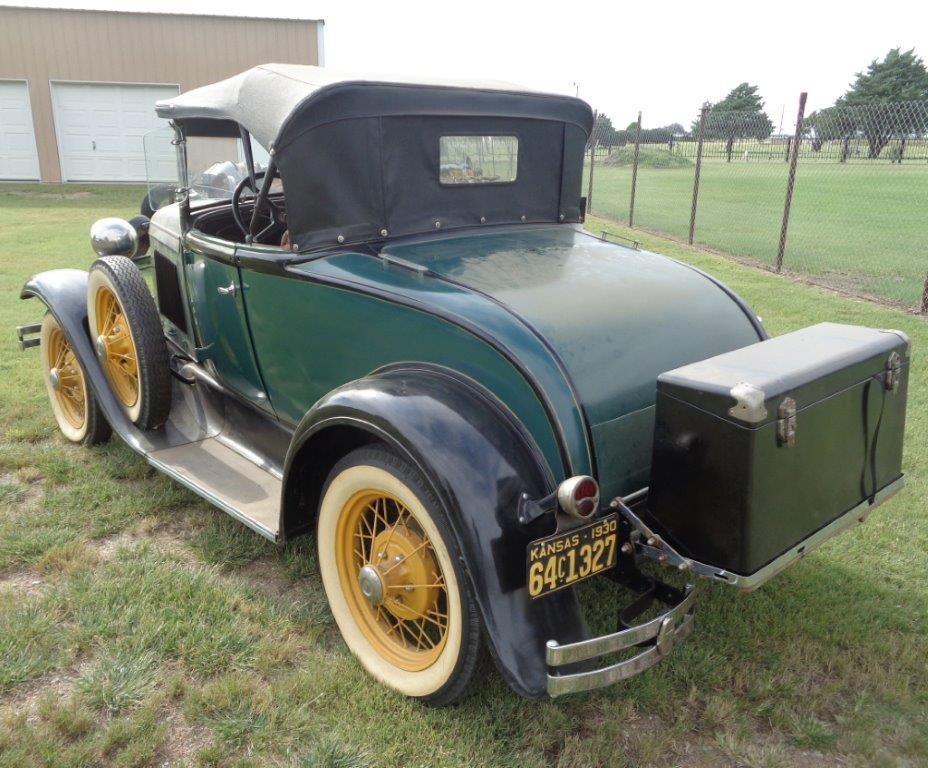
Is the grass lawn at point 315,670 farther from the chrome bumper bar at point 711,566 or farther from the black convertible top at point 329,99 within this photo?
the black convertible top at point 329,99

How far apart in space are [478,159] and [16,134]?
18.8 metres

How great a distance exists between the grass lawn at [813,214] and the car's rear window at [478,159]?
5.34m

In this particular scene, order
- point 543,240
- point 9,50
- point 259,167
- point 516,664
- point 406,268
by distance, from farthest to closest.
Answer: point 9,50 → point 259,167 → point 543,240 → point 406,268 → point 516,664

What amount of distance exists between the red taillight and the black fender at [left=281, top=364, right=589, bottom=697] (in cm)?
12

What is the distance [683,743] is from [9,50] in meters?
20.6

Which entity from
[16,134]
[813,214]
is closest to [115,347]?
[813,214]

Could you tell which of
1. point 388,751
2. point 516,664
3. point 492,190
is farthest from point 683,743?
point 492,190

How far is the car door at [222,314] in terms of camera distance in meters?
3.07

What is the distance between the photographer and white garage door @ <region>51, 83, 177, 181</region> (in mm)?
17844

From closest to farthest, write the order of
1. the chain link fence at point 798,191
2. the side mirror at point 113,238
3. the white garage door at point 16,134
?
the side mirror at point 113,238 < the chain link fence at point 798,191 < the white garage door at point 16,134

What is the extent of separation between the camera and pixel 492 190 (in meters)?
3.15

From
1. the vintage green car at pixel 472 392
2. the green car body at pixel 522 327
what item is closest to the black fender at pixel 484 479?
the vintage green car at pixel 472 392

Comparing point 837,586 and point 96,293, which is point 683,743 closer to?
point 837,586

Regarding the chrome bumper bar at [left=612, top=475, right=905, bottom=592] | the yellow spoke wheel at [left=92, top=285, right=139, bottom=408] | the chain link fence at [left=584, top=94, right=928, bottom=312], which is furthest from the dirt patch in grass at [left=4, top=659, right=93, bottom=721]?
the chain link fence at [left=584, top=94, right=928, bottom=312]
